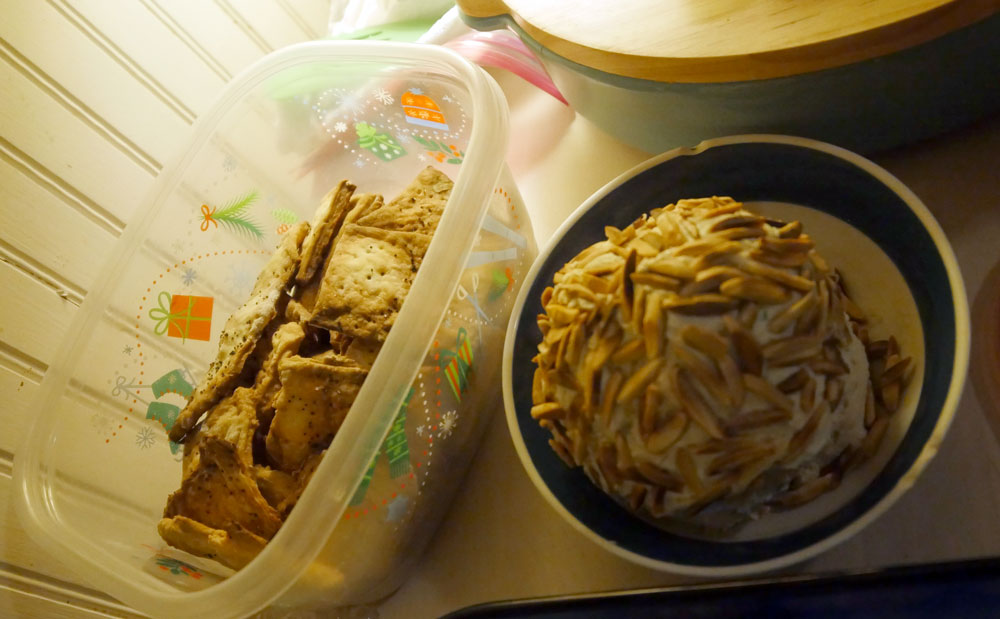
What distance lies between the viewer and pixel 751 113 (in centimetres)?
53

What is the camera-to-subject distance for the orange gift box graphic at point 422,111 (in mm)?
731

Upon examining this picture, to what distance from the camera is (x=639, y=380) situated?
16.3 inches

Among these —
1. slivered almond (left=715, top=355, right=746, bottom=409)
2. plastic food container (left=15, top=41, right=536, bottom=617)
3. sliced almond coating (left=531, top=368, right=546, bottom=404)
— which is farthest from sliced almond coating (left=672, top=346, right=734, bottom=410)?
plastic food container (left=15, top=41, right=536, bottom=617)

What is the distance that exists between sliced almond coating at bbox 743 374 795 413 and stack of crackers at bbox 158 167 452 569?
12.5 inches

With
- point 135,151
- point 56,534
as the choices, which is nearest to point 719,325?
point 56,534

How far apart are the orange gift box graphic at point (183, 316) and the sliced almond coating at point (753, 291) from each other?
643mm

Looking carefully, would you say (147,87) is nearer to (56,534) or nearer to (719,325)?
(56,534)

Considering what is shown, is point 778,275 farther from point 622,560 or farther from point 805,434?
point 622,560

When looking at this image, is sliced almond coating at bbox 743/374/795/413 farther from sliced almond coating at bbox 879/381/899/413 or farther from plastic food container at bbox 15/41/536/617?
plastic food container at bbox 15/41/536/617

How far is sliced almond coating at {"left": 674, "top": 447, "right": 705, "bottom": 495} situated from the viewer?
0.41 m

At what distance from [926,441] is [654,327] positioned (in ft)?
0.56

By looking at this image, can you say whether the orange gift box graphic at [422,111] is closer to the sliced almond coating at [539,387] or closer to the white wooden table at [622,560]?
the white wooden table at [622,560]

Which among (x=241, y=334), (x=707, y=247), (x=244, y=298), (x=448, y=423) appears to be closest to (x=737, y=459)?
(x=707, y=247)

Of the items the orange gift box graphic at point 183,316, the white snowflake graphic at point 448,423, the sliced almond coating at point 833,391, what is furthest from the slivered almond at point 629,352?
the orange gift box graphic at point 183,316
